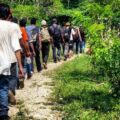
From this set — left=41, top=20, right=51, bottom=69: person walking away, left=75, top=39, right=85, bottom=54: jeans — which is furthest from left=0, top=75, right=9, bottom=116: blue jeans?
left=75, top=39, right=85, bottom=54: jeans

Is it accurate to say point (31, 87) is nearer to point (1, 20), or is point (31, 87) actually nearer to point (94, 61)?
point (94, 61)

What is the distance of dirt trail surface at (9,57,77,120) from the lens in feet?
30.3

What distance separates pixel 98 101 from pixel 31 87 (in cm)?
260

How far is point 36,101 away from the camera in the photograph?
1066 cm

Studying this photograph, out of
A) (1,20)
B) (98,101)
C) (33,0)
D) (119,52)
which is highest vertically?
(1,20)

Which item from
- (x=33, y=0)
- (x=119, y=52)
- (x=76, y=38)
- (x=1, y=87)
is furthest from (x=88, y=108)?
(x=33, y=0)

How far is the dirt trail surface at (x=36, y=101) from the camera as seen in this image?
925 cm

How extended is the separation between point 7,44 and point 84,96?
3509 mm

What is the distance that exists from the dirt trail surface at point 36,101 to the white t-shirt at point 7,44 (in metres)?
1.23

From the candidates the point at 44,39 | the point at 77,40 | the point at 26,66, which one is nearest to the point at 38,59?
the point at 44,39

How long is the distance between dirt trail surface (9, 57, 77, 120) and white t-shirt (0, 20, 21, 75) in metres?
1.23

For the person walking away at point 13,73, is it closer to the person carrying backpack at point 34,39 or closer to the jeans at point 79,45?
the person carrying backpack at point 34,39

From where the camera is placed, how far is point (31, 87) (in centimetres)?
1265

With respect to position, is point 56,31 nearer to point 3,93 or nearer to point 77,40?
point 77,40
